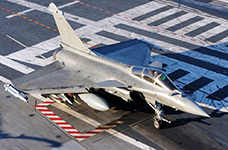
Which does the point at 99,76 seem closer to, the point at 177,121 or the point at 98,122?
the point at 98,122

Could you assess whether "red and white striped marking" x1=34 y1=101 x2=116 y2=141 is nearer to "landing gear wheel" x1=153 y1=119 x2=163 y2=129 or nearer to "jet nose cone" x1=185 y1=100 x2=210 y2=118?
"landing gear wheel" x1=153 y1=119 x2=163 y2=129

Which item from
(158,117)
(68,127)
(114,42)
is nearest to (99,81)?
(68,127)

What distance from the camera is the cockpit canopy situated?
20.2 m

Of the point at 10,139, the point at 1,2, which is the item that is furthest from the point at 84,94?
the point at 1,2

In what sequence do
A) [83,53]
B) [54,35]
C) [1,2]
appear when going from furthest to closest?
[1,2] < [54,35] < [83,53]

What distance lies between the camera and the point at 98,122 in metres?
22.1

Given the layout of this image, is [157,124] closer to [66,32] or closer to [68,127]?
[68,127]

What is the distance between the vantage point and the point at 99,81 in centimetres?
2258

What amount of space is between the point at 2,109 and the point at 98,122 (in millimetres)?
7499

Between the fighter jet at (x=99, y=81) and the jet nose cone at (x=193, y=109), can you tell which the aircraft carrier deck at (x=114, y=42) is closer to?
the fighter jet at (x=99, y=81)

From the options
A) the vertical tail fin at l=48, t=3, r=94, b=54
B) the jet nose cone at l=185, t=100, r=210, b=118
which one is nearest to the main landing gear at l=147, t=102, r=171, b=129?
the jet nose cone at l=185, t=100, r=210, b=118

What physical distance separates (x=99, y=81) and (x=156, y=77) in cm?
442

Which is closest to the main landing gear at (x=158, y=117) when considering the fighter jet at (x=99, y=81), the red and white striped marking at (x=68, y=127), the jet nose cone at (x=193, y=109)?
the fighter jet at (x=99, y=81)

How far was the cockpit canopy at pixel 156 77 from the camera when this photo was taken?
20250 mm
